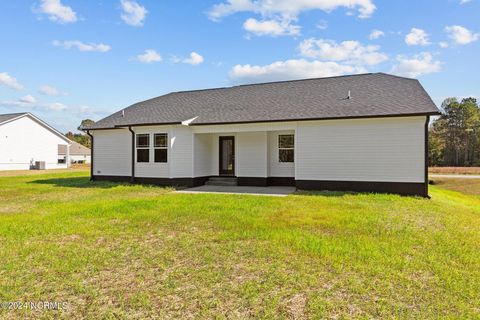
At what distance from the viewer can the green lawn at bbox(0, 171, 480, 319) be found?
320 centimetres

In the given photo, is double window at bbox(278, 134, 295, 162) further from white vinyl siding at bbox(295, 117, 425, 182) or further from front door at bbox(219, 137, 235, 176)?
front door at bbox(219, 137, 235, 176)

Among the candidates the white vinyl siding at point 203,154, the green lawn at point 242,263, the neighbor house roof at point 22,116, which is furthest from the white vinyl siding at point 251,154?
the neighbor house roof at point 22,116

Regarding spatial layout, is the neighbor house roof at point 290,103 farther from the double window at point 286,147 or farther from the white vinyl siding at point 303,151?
the double window at point 286,147

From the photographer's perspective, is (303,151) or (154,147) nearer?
(303,151)

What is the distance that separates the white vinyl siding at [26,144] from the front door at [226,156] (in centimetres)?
2624

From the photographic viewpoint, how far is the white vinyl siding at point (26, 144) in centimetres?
3025

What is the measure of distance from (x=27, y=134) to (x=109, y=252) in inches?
1365

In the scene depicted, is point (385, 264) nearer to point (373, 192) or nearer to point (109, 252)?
point (109, 252)

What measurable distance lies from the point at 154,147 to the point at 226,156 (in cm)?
358

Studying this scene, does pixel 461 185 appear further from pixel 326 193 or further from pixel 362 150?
pixel 326 193

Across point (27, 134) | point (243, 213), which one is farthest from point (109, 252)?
point (27, 134)

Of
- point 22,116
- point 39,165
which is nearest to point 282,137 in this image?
point 39,165

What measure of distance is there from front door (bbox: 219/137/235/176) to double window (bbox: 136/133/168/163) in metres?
2.82

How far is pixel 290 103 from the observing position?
14.3 metres
